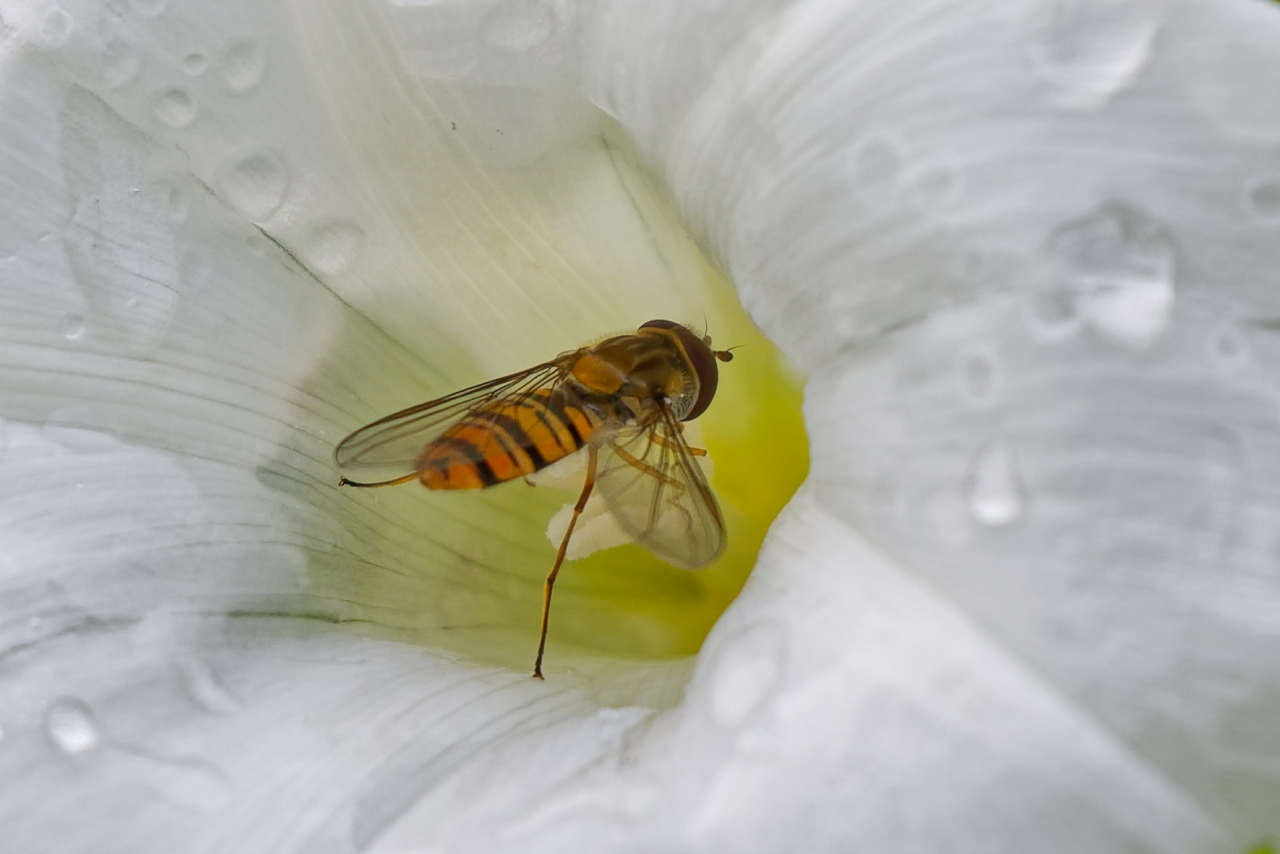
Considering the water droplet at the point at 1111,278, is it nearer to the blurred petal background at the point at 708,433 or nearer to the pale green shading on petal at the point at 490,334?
the blurred petal background at the point at 708,433

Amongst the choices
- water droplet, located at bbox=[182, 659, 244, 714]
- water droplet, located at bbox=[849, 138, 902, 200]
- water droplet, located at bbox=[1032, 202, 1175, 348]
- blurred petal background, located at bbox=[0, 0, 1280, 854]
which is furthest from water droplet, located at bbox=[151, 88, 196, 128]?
water droplet, located at bbox=[1032, 202, 1175, 348]

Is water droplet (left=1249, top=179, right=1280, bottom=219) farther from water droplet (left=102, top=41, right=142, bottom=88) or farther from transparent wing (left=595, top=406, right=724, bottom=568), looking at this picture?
water droplet (left=102, top=41, right=142, bottom=88)

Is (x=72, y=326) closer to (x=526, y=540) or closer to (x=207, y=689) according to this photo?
(x=207, y=689)

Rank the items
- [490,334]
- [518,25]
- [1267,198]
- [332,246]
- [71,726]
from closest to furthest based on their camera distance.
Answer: [1267,198], [71,726], [518,25], [332,246], [490,334]

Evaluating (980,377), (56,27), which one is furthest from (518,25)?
(980,377)

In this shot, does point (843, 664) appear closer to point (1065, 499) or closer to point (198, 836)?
point (1065, 499)

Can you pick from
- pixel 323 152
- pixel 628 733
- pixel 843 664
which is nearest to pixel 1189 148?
pixel 843 664

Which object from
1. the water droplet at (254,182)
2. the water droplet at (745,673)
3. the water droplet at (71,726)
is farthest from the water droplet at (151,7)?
the water droplet at (745,673)
